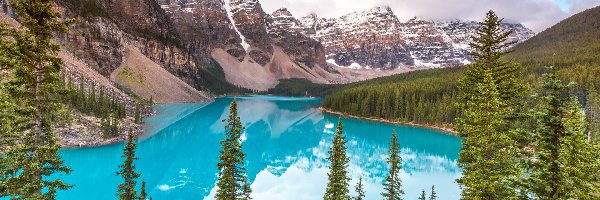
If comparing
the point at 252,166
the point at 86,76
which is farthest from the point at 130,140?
the point at 86,76

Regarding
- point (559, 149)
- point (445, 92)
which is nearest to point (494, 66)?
point (559, 149)

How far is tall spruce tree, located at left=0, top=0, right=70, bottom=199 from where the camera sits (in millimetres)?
14289

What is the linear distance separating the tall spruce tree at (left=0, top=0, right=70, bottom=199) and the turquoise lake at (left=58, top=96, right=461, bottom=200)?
1159 inches

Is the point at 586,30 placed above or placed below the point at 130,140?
above

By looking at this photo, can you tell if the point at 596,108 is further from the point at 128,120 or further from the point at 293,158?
the point at 128,120

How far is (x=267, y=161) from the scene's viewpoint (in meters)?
67.9

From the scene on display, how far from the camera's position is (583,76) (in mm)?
109812

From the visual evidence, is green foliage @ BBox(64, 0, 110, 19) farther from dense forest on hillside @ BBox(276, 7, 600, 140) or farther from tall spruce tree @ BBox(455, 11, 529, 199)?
tall spruce tree @ BBox(455, 11, 529, 199)

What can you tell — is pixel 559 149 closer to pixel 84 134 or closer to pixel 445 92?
pixel 84 134

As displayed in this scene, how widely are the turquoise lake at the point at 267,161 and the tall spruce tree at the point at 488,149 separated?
29.1 m

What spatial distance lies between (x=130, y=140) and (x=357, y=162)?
49.6 meters

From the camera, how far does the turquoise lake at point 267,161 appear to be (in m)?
47.8

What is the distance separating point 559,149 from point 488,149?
6327mm

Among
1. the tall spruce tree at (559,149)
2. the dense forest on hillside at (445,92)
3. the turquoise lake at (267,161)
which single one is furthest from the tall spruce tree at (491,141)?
the dense forest on hillside at (445,92)
